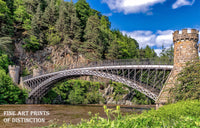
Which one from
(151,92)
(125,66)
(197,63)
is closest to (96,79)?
(125,66)

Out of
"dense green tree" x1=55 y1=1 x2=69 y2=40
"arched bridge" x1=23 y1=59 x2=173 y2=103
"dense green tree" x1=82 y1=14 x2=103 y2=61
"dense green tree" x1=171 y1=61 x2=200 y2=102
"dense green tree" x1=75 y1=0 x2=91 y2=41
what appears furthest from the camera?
"dense green tree" x1=75 y1=0 x2=91 y2=41

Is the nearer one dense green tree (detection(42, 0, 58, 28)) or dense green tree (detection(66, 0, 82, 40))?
dense green tree (detection(66, 0, 82, 40))

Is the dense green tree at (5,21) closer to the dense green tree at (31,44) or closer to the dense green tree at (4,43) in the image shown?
the dense green tree at (31,44)

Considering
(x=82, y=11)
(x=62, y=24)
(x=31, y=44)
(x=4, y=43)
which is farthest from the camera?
(x=82, y=11)

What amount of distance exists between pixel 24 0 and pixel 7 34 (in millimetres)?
18841

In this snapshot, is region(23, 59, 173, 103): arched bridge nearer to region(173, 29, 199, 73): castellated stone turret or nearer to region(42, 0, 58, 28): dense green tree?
region(173, 29, 199, 73): castellated stone turret

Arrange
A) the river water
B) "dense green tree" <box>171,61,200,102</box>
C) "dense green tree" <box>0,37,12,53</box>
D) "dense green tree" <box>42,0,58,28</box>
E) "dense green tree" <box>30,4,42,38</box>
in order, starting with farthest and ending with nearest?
"dense green tree" <box>42,0,58,28</box>, "dense green tree" <box>30,4,42,38</box>, "dense green tree" <box>0,37,12,53</box>, the river water, "dense green tree" <box>171,61,200,102</box>

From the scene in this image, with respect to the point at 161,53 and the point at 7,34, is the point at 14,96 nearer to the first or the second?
the point at 7,34

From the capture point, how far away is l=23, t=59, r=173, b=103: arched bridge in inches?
839

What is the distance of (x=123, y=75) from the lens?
25.3 meters

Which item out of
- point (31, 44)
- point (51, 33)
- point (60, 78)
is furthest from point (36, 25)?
point (60, 78)

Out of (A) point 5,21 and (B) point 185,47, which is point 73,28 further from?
(B) point 185,47

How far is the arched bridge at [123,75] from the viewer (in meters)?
21.3

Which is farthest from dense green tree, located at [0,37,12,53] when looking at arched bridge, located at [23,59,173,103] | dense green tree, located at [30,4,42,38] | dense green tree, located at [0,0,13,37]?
dense green tree, located at [30,4,42,38]
